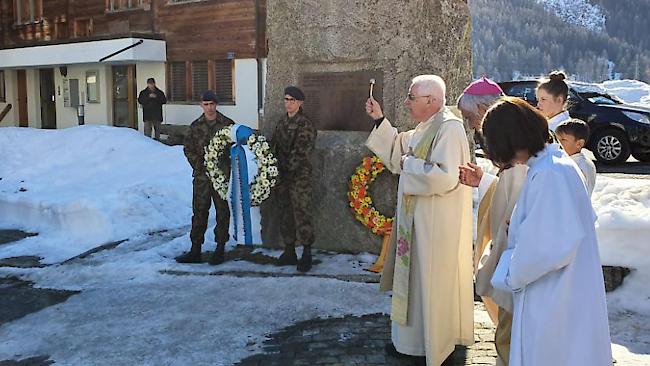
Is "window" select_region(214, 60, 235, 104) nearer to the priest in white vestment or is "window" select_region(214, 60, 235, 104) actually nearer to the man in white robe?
the man in white robe

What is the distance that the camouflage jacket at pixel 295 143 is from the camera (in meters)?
6.41

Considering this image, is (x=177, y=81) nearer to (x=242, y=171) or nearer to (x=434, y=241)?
(x=242, y=171)

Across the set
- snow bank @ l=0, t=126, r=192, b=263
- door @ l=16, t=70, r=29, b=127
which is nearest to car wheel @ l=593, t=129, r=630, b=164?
snow bank @ l=0, t=126, r=192, b=263

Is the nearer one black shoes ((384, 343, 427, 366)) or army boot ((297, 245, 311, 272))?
black shoes ((384, 343, 427, 366))

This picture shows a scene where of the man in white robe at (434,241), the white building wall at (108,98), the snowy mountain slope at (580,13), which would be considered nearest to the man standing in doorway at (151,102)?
the white building wall at (108,98)

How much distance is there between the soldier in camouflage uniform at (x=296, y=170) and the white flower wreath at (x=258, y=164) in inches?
5.7

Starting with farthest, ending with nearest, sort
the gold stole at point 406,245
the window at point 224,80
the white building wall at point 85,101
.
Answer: the white building wall at point 85,101
the window at point 224,80
the gold stole at point 406,245

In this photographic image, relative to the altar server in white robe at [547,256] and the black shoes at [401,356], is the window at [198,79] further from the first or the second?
the altar server in white robe at [547,256]

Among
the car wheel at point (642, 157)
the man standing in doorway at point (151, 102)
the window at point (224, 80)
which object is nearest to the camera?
the car wheel at point (642, 157)

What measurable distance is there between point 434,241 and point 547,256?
1600 millimetres

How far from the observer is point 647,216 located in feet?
19.1

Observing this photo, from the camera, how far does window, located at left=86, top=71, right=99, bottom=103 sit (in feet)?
72.6

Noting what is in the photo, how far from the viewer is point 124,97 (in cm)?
2158

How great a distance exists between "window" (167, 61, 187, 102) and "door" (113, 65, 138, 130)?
1.91 meters
